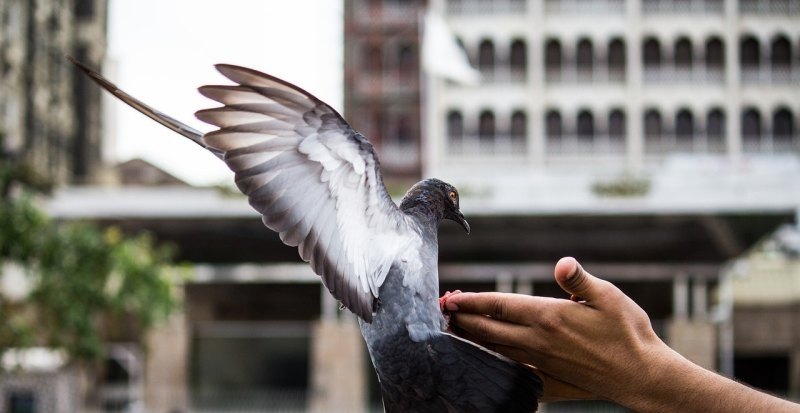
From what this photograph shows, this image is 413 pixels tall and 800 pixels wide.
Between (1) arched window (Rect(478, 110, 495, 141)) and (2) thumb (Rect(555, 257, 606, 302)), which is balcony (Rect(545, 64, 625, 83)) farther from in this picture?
(2) thumb (Rect(555, 257, 606, 302))

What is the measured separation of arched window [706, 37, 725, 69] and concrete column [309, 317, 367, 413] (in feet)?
79.3

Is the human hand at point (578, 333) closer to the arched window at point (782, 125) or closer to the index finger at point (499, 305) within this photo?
the index finger at point (499, 305)

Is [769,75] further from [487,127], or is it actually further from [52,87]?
[52,87]

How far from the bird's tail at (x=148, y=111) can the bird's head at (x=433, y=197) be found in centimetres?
41

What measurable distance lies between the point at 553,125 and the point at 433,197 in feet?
161

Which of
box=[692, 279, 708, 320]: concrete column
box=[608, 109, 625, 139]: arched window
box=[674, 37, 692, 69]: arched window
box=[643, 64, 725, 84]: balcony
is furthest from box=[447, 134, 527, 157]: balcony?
box=[692, 279, 708, 320]: concrete column

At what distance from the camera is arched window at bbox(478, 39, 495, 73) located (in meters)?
50.7

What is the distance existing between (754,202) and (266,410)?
15.1m

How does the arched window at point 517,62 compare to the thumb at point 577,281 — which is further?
the arched window at point 517,62

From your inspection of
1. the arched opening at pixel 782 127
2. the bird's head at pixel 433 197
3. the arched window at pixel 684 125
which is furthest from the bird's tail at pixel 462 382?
the arched opening at pixel 782 127

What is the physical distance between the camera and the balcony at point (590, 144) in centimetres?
5025

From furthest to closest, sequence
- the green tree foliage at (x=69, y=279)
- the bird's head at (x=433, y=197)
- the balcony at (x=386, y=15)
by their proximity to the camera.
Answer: the balcony at (x=386, y=15) → the green tree foliage at (x=69, y=279) → the bird's head at (x=433, y=197)

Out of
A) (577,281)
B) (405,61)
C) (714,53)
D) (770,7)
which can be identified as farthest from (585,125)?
(577,281)

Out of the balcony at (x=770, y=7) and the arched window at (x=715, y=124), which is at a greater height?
the balcony at (x=770, y=7)
